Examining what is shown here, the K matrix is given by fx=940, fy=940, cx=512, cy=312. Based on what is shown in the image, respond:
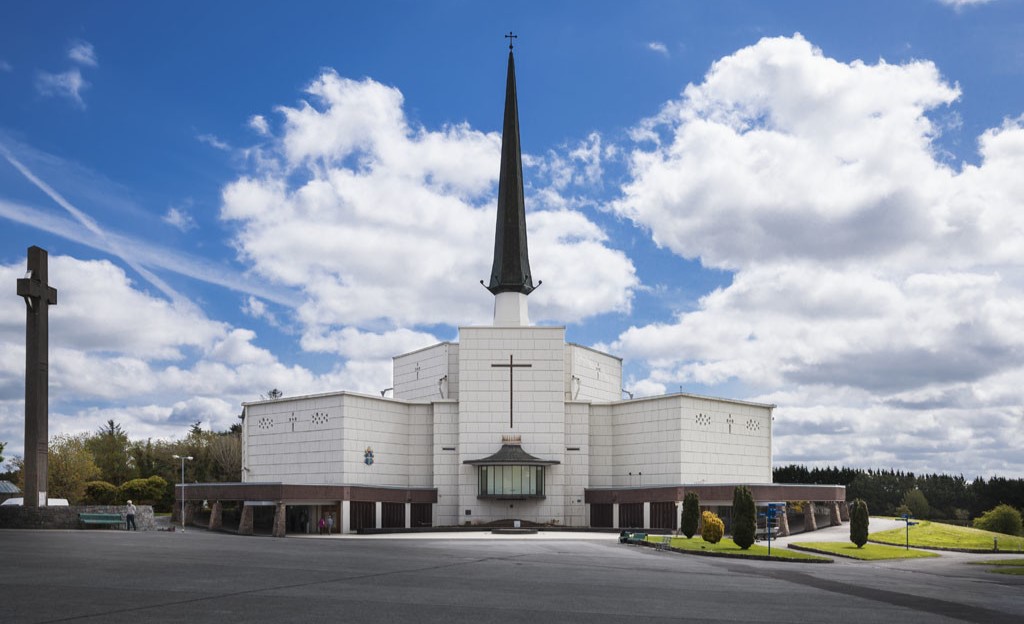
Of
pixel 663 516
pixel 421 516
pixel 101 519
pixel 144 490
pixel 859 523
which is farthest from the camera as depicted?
pixel 144 490

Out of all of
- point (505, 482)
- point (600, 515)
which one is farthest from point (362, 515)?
point (600, 515)

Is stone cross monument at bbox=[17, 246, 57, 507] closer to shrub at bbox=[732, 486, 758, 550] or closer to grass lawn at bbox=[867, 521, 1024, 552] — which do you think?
shrub at bbox=[732, 486, 758, 550]

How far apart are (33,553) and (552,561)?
1572 cm

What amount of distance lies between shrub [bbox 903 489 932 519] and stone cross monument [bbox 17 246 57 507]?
82115 millimetres

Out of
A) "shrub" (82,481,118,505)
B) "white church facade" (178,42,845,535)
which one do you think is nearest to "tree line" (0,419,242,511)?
"shrub" (82,481,118,505)

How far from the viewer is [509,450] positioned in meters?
69.0

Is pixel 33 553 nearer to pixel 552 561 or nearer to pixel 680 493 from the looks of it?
pixel 552 561

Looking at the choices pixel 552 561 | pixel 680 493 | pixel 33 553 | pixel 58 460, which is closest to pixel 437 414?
pixel 680 493

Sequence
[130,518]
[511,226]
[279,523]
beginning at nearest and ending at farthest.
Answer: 1. [130,518]
2. [279,523]
3. [511,226]

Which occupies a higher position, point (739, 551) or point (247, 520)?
point (739, 551)

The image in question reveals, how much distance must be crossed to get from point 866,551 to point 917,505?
186 feet

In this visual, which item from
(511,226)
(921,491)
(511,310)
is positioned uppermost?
(511,226)

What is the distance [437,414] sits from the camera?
72000 millimetres

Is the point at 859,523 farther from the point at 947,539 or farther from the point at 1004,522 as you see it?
the point at 1004,522
